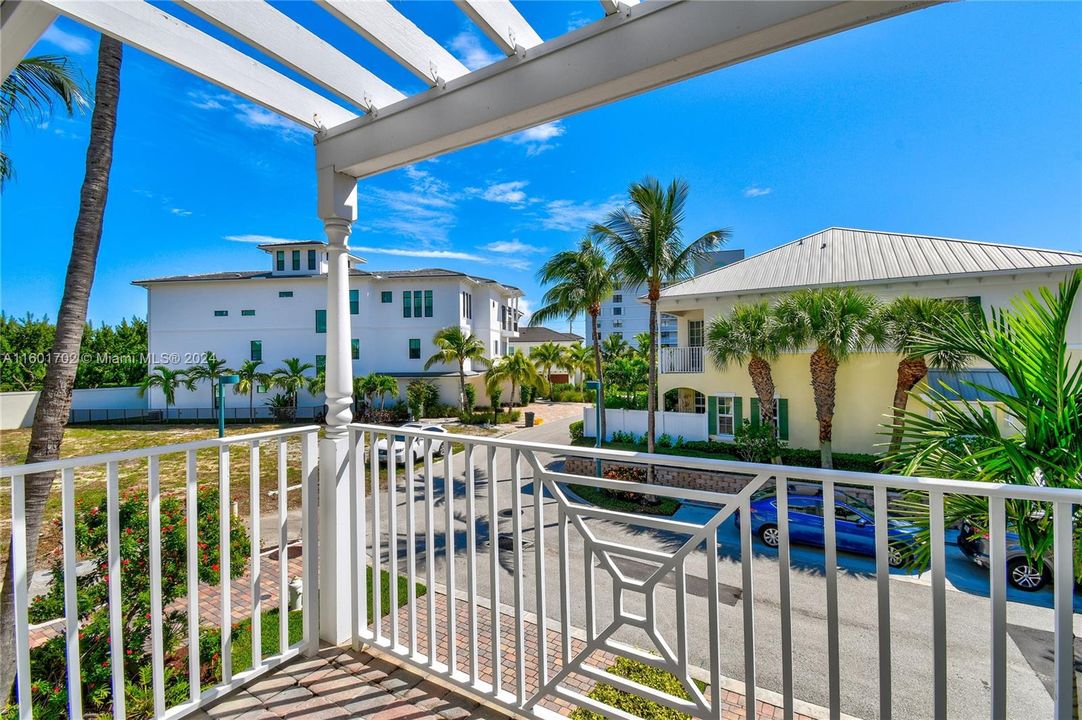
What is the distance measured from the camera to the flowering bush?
227 centimetres

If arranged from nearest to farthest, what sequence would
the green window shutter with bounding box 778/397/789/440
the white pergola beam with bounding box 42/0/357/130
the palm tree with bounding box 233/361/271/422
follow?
the white pergola beam with bounding box 42/0/357/130 < the green window shutter with bounding box 778/397/789/440 < the palm tree with bounding box 233/361/271/422

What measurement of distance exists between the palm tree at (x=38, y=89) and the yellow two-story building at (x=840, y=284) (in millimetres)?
11476

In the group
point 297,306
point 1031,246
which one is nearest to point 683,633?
point 1031,246

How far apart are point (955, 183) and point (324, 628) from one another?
15103mm

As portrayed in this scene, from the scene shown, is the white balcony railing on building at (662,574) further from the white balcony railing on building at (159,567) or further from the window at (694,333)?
the window at (694,333)

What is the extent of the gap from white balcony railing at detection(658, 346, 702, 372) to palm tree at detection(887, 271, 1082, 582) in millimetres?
10973

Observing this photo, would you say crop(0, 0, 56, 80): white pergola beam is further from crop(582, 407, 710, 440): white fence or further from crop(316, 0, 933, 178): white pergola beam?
crop(582, 407, 710, 440): white fence

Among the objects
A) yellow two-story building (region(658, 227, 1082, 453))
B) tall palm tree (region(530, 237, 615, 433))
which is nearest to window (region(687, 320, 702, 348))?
yellow two-story building (region(658, 227, 1082, 453))

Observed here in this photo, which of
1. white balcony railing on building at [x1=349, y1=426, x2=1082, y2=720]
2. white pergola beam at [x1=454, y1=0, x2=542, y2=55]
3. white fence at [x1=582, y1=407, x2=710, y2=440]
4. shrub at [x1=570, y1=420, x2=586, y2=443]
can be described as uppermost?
white pergola beam at [x1=454, y1=0, x2=542, y2=55]

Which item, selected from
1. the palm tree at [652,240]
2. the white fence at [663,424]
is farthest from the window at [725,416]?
the palm tree at [652,240]

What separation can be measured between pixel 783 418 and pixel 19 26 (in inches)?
508

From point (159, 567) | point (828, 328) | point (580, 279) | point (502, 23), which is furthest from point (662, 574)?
point (580, 279)

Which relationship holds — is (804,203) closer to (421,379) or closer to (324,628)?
(421,379)

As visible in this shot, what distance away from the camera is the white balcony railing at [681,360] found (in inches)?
488
